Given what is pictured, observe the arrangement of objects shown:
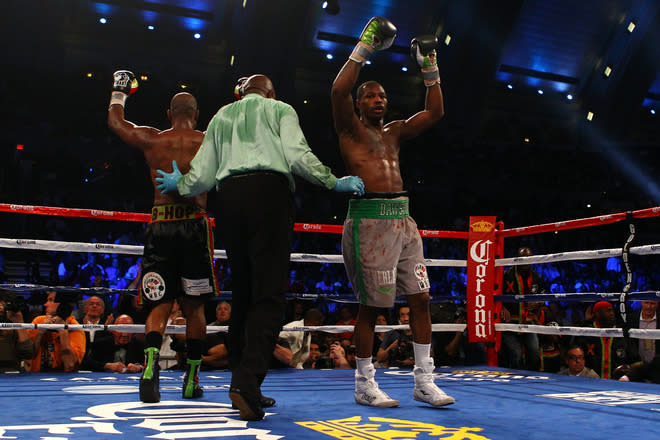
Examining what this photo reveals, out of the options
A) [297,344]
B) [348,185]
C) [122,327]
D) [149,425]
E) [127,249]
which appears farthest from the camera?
[297,344]

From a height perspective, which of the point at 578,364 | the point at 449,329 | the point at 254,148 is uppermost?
the point at 254,148

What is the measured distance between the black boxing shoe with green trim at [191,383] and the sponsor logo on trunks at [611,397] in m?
1.30

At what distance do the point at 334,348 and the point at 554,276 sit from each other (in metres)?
6.84

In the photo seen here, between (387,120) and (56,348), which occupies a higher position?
(387,120)

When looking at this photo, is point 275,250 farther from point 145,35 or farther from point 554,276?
point 145,35

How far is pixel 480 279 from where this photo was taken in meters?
3.50

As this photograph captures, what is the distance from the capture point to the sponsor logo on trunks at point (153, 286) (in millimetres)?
2230

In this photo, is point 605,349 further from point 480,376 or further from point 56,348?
point 56,348

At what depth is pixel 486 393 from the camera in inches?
94.3

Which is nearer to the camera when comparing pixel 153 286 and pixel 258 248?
pixel 258 248

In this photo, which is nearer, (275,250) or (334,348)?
(275,250)

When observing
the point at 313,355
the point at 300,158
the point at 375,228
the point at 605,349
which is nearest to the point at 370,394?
the point at 375,228

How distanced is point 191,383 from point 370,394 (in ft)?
2.08

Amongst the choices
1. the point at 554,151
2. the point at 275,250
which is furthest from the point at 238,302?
the point at 554,151
